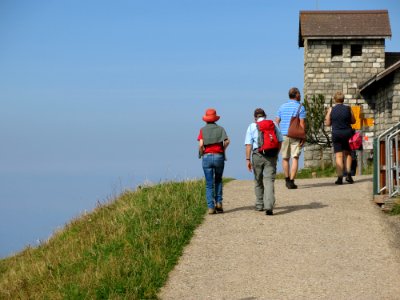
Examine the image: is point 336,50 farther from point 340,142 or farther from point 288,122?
point 288,122

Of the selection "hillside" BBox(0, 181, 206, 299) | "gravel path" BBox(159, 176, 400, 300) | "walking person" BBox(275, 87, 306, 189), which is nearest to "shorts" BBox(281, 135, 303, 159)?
"walking person" BBox(275, 87, 306, 189)

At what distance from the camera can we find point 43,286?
9.80m

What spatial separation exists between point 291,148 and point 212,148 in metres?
3.36

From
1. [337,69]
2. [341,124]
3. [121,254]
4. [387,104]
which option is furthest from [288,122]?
[337,69]

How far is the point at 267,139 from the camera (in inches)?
463

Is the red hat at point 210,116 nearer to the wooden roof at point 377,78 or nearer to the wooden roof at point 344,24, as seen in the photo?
the wooden roof at point 377,78

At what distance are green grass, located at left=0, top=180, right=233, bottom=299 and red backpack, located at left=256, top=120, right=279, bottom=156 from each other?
5.39 feet

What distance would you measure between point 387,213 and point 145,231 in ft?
15.0

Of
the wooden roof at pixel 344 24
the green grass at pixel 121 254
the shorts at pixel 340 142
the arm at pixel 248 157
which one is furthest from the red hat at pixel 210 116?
the wooden roof at pixel 344 24

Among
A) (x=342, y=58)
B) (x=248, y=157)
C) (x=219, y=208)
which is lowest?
(x=219, y=208)

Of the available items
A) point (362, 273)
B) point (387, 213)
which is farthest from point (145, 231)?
point (387, 213)

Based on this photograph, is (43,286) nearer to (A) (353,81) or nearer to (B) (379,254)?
(B) (379,254)

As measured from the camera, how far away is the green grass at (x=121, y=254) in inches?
338

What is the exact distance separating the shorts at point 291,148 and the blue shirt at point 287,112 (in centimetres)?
22
